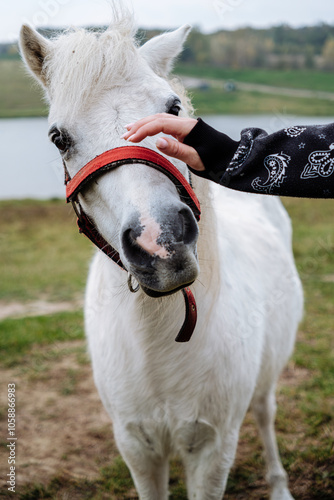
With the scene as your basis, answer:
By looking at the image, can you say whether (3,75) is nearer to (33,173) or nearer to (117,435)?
(33,173)

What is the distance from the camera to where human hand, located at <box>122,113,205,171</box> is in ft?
4.86

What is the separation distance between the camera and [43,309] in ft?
23.9

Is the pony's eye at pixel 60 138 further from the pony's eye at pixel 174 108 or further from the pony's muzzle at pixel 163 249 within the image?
the pony's muzzle at pixel 163 249

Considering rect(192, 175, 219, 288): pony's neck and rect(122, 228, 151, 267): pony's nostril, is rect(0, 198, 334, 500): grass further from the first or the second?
rect(122, 228, 151, 267): pony's nostril

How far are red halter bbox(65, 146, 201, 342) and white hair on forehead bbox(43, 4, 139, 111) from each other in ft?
0.94

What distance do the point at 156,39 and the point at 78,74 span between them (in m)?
0.60

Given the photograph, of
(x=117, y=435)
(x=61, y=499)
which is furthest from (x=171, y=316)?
(x=61, y=499)

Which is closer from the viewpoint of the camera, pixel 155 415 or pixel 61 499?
pixel 155 415

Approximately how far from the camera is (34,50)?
1.96 meters

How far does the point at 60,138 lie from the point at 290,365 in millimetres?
3965

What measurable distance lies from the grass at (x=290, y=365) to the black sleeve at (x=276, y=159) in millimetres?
2413

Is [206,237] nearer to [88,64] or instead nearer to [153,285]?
[153,285]

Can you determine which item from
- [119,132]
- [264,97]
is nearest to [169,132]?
[119,132]

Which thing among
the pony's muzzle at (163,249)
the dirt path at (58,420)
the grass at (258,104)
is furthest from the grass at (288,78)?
the pony's muzzle at (163,249)
